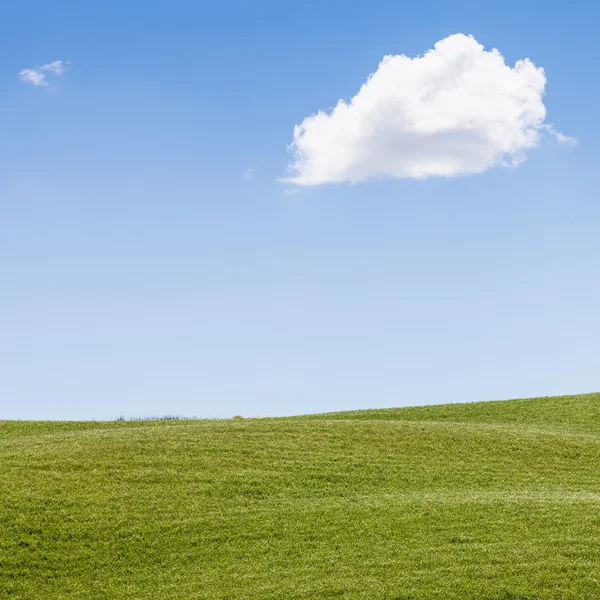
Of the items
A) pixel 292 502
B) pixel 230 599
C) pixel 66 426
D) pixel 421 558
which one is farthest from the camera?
pixel 66 426

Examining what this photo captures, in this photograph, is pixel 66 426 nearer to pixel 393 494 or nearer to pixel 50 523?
pixel 50 523

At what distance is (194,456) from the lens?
17453 millimetres

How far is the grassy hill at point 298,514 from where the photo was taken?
11.4 metres

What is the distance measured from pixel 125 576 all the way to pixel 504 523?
6.66m

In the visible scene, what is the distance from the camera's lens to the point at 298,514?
1379 cm

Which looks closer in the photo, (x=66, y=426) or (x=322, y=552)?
(x=322, y=552)

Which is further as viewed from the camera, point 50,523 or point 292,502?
point 292,502

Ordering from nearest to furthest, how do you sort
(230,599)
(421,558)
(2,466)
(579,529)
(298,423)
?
(230,599) → (421,558) → (579,529) → (2,466) → (298,423)

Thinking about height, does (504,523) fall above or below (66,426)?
below

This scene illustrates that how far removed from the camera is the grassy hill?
11375 mm

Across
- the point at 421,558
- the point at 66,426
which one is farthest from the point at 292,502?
the point at 66,426

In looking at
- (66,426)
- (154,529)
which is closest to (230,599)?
(154,529)

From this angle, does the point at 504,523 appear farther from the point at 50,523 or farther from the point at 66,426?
the point at 66,426

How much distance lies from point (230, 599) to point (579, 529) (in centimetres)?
625
